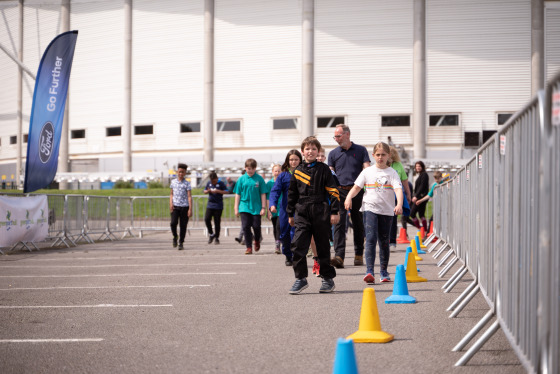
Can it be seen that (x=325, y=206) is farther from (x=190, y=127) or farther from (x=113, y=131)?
(x=113, y=131)

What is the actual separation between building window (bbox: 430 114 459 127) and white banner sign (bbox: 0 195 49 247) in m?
30.2

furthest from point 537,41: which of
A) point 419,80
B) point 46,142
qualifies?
point 46,142

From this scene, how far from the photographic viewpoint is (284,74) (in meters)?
43.6

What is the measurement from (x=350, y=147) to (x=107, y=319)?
226 inches

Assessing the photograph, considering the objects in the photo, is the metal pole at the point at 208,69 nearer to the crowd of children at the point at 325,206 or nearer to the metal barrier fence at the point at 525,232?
the crowd of children at the point at 325,206

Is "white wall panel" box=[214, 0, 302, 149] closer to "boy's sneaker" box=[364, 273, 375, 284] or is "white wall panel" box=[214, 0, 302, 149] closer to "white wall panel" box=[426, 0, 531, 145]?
"white wall panel" box=[426, 0, 531, 145]

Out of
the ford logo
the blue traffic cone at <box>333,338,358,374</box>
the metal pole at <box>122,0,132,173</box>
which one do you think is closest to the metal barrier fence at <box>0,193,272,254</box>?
the ford logo

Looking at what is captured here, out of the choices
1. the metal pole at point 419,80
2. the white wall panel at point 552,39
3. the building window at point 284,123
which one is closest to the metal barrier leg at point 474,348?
the metal pole at point 419,80

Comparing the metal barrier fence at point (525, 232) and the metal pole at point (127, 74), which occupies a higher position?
the metal pole at point (127, 74)

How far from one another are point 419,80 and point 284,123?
903cm

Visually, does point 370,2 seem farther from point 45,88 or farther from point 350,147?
point 350,147

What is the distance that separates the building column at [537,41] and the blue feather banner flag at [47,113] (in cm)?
3173

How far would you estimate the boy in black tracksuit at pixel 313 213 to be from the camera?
825cm

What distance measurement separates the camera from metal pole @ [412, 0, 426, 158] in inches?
1642
